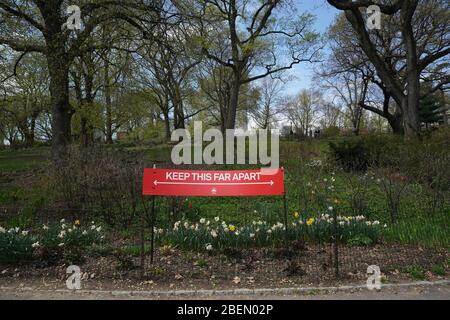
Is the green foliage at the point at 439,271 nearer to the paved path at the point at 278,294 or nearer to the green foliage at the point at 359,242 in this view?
the paved path at the point at 278,294

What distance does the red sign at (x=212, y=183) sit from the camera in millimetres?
6453

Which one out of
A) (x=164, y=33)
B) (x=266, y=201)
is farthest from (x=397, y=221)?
(x=164, y=33)

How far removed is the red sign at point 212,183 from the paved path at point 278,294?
1530 millimetres

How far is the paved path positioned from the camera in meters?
5.42

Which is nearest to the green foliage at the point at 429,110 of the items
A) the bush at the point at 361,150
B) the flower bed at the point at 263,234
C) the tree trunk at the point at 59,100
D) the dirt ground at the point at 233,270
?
the bush at the point at 361,150

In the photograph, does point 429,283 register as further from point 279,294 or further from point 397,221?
point 397,221

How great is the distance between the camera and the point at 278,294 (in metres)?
5.50

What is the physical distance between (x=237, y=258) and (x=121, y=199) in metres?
3.56

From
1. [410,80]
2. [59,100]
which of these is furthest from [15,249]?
[410,80]

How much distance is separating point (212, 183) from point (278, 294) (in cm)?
196

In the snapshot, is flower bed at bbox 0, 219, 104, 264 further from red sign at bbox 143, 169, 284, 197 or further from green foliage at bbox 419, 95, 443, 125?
green foliage at bbox 419, 95, 443, 125

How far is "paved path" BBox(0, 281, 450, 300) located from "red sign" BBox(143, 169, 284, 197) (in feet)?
5.02

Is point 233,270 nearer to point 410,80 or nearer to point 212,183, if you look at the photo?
point 212,183

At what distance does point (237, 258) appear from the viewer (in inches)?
266
